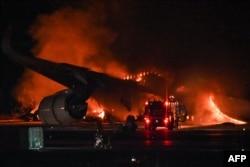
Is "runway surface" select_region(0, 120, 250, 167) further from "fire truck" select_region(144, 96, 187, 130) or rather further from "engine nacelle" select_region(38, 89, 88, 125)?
"fire truck" select_region(144, 96, 187, 130)

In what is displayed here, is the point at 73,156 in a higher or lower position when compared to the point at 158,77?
lower

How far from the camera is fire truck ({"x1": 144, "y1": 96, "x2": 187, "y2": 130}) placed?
46125 millimetres

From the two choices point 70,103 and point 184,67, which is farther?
point 184,67

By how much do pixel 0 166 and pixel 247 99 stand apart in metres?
28.3

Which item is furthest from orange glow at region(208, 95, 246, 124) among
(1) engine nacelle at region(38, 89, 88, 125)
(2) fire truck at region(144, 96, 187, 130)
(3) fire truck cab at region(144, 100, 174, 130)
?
(1) engine nacelle at region(38, 89, 88, 125)

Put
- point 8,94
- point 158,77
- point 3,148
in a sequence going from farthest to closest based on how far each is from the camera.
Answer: point 8,94 → point 158,77 → point 3,148

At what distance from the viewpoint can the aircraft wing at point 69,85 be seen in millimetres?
38531

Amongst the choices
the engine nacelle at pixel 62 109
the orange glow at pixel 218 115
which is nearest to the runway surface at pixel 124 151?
the engine nacelle at pixel 62 109

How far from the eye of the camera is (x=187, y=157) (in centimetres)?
2477

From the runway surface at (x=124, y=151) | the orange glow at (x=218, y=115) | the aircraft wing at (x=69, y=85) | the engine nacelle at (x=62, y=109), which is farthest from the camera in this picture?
the orange glow at (x=218, y=115)

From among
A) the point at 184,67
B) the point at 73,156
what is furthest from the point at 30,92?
the point at 73,156

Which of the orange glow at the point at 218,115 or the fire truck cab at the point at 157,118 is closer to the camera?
the fire truck cab at the point at 157,118

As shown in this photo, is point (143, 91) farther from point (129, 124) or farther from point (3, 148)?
point (3, 148)

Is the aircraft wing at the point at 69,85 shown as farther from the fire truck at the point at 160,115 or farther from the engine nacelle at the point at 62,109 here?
the fire truck at the point at 160,115
